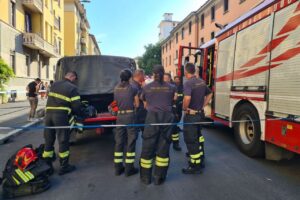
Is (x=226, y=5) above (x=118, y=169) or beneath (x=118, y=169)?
above

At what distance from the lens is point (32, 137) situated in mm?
7922

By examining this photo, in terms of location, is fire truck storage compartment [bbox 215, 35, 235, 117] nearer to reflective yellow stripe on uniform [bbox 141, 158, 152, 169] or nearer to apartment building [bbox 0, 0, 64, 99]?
reflective yellow stripe on uniform [bbox 141, 158, 152, 169]

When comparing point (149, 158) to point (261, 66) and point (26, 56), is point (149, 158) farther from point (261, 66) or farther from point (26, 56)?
point (26, 56)

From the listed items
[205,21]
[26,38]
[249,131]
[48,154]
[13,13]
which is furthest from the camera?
[205,21]

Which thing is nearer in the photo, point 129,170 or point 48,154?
point 129,170

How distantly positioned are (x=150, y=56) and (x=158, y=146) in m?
58.0

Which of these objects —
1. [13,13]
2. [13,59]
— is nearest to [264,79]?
[13,59]

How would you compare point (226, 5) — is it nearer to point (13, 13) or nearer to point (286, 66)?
point (13, 13)

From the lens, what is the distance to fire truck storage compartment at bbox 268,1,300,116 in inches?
156

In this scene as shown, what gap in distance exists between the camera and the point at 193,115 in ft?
15.1

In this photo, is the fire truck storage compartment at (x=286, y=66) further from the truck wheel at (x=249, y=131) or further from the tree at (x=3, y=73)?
the tree at (x=3, y=73)

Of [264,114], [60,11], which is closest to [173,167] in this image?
[264,114]

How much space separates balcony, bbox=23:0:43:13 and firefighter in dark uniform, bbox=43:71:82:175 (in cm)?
1982

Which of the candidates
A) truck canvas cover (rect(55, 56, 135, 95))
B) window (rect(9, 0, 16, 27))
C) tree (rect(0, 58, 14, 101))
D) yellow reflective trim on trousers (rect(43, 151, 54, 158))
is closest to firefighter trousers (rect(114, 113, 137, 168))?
yellow reflective trim on trousers (rect(43, 151, 54, 158))
